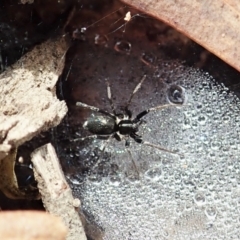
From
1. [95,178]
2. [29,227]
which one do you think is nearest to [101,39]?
[95,178]

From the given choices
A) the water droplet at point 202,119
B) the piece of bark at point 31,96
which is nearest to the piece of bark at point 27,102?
the piece of bark at point 31,96

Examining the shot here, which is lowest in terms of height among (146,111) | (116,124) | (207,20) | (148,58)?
(116,124)

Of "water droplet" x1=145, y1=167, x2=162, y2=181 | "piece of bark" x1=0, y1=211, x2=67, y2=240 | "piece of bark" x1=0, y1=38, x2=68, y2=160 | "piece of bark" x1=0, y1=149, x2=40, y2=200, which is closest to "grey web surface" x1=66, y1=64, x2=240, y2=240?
"water droplet" x1=145, y1=167, x2=162, y2=181

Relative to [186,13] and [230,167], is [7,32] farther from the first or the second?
[230,167]

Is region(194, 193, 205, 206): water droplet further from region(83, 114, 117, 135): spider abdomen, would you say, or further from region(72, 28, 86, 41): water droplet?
region(72, 28, 86, 41): water droplet

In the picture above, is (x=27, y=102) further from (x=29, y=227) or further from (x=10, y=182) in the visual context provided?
(x=29, y=227)
